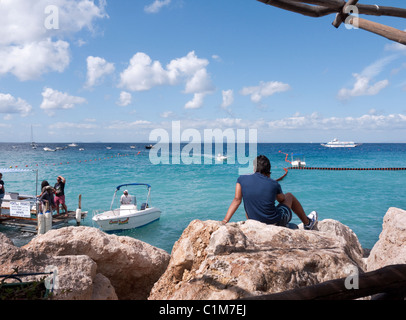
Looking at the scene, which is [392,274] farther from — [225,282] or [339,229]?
[339,229]

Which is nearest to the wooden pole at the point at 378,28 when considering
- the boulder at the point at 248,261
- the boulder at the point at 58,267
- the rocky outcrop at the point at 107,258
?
the boulder at the point at 248,261

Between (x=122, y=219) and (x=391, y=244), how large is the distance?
1252 centimetres

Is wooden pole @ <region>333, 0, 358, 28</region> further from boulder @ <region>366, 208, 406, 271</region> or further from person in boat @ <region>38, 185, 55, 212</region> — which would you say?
person in boat @ <region>38, 185, 55, 212</region>

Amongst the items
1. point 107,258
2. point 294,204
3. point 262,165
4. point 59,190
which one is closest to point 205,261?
point 262,165

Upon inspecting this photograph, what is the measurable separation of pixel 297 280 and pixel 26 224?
15592 mm

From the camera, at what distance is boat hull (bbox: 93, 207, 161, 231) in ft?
49.7

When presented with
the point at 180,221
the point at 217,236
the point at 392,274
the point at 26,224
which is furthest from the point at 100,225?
the point at 392,274

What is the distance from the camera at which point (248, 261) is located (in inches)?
114

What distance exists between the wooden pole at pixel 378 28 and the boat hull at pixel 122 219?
14472mm

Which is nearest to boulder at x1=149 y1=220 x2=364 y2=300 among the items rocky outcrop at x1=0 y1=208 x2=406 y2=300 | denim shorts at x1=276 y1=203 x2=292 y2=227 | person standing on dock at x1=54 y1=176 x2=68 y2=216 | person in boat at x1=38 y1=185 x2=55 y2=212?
rocky outcrop at x1=0 y1=208 x2=406 y2=300

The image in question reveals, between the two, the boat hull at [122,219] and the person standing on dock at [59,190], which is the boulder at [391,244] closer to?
the boat hull at [122,219]

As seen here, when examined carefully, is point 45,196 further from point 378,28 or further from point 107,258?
point 378,28

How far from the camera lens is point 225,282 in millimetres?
2695
